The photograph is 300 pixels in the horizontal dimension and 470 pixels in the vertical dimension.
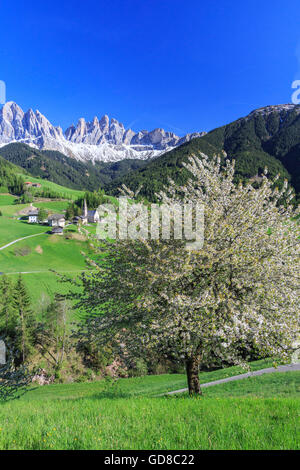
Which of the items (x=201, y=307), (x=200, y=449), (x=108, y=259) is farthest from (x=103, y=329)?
(x=200, y=449)

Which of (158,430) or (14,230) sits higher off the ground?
(14,230)

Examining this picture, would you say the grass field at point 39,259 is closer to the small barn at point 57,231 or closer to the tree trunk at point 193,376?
the small barn at point 57,231

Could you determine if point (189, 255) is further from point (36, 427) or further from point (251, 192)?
point (36, 427)

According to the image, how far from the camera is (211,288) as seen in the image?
919 cm

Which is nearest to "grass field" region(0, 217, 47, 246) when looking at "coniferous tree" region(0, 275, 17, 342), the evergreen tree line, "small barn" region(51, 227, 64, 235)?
"small barn" region(51, 227, 64, 235)

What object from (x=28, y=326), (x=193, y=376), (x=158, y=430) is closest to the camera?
(x=158, y=430)

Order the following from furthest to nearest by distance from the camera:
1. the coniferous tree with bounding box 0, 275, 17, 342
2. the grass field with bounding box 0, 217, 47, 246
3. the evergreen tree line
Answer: the grass field with bounding box 0, 217, 47, 246
the evergreen tree line
the coniferous tree with bounding box 0, 275, 17, 342

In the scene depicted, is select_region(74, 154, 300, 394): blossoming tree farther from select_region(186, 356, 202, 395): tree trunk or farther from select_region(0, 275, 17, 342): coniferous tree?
select_region(0, 275, 17, 342): coniferous tree

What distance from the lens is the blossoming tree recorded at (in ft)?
28.6

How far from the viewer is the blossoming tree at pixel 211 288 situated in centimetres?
871

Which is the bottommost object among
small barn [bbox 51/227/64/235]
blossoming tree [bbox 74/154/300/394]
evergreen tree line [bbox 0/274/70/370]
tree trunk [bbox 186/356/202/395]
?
evergreen tree line [bbox 0/274/70/370]

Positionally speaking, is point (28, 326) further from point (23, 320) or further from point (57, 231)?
point (57, 231)

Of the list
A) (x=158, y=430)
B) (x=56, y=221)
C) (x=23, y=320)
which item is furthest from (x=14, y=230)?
(x=158, y=430)

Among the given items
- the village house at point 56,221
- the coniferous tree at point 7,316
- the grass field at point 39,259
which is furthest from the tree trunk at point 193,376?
the village house at point 56,221
